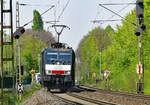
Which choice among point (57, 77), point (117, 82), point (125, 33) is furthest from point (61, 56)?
point (125, 33)

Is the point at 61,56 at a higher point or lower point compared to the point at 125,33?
lower

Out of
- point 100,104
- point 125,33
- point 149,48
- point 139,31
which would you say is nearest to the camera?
point 100,104

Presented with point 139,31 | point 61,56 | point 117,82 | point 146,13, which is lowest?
point 117,82

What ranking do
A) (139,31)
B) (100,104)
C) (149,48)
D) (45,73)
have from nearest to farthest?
(100,104)
(139,31)
(45,73)
(149,48)

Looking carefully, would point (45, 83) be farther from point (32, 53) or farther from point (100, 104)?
point (32, 53)

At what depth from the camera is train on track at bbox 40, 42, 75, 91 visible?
26703mm

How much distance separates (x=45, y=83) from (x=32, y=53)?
62787mm

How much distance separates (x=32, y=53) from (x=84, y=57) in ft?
45.1

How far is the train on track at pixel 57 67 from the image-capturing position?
87.6 ft

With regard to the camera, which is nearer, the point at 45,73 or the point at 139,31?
the point at 139,31

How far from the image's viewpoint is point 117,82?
3812 cm

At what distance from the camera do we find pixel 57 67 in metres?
26.7

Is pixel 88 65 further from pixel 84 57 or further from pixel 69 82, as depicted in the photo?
pixel 69 82

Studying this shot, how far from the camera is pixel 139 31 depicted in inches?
957
